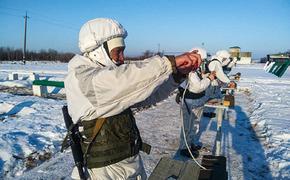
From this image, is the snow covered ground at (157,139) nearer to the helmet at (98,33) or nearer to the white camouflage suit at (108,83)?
the white camouflage suit at (108,83)

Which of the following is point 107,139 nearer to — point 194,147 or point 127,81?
point 127,81

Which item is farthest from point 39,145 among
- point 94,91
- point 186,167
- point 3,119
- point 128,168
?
point 94,91

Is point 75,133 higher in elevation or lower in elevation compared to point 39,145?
higher

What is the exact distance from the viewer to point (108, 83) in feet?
5.11

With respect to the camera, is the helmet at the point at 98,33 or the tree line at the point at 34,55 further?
the tree line at the point at 34,55

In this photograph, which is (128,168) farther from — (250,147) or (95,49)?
Answer: (250,147)

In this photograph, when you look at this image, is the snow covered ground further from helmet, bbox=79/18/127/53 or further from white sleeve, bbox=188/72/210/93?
helmet, bbox=79/18/127/53

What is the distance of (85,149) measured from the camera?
214cm

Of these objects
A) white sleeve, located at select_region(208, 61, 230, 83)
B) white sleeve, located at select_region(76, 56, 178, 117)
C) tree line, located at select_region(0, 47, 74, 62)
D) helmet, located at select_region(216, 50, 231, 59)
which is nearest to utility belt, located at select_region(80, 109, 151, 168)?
white sleeve, located at select_region(76, 56, 178, 117)

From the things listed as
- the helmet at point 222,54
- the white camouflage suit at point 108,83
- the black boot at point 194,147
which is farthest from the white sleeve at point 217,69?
the white camouflage suit at point 108,83

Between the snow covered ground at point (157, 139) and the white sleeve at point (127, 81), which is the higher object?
the white sleeve at point (127, 81)

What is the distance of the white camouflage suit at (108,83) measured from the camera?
1.55m

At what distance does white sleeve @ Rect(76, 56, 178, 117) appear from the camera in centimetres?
154

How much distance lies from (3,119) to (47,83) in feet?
13.5
